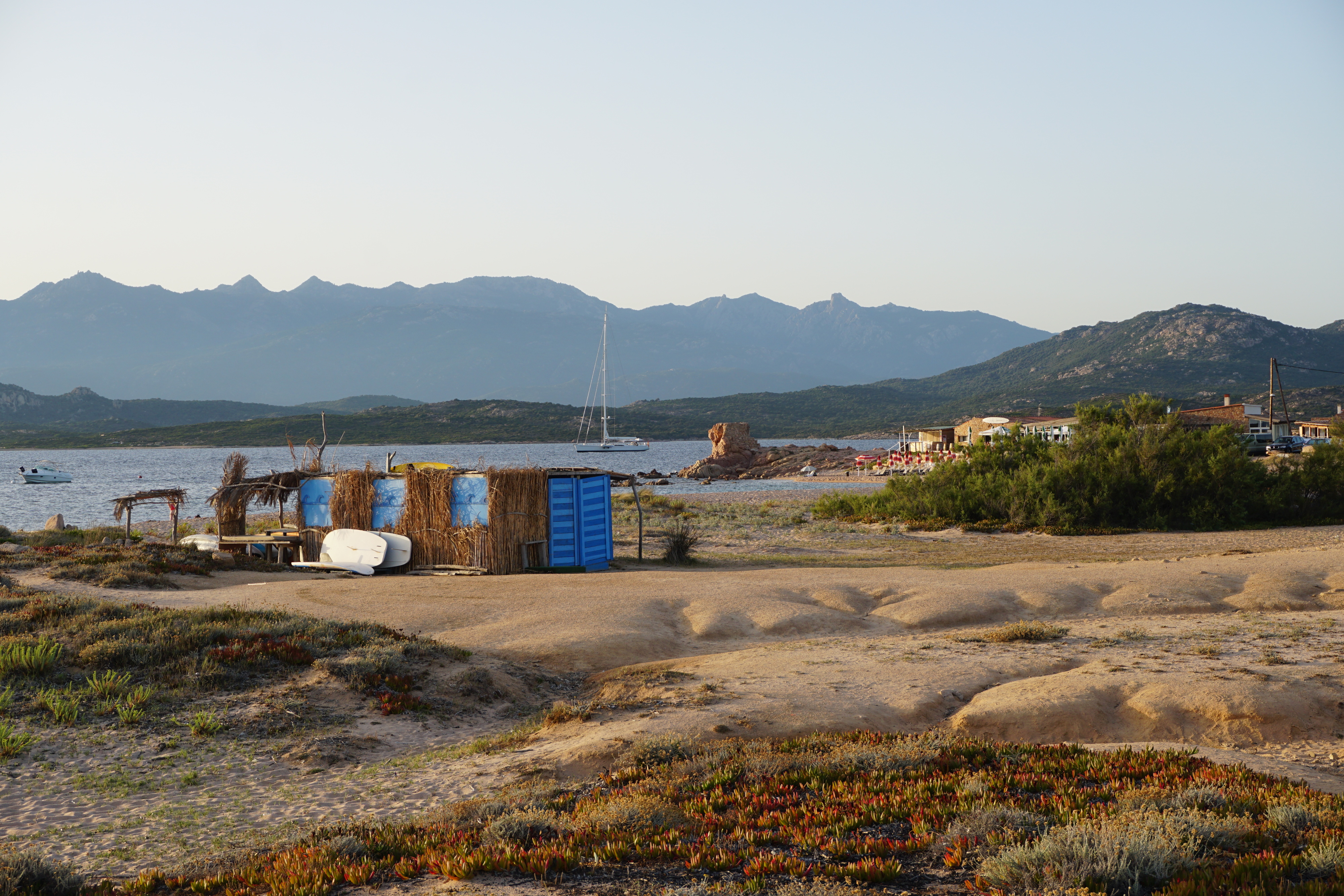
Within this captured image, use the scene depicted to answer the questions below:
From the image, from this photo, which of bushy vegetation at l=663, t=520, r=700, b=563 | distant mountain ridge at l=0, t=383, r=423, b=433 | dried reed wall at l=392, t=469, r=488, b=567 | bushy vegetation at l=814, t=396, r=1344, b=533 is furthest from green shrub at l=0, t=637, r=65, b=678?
distant mountain ridge at l=0, t=383, r=423, b=433

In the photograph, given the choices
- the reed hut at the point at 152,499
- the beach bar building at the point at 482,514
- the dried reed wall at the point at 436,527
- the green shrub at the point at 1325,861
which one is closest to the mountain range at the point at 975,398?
the beach bar building at the point at 482,514

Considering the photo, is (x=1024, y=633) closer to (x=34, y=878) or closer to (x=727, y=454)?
(x=34, y=878)

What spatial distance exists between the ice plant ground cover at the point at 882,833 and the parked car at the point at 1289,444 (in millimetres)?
50741

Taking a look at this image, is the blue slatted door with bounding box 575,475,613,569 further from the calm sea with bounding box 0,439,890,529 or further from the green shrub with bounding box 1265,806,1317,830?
the green shrub with bounding box 1265,806,1317,830

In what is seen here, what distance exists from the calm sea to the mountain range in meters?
2.93

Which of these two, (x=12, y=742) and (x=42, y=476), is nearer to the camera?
(x=12, y=742)

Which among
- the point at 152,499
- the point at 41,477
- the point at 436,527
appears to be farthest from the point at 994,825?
the point at 41,477

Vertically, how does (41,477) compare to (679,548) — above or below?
above

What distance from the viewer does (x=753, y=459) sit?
274 ft

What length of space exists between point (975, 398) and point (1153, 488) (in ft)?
374

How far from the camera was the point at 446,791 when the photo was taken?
7.24m

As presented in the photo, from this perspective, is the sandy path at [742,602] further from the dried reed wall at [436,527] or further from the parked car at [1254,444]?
the parked car at [1254,444]

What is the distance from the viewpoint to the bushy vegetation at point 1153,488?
27938mm

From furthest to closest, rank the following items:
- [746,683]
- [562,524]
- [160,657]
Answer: [562,524], [160,657], [746,683]
